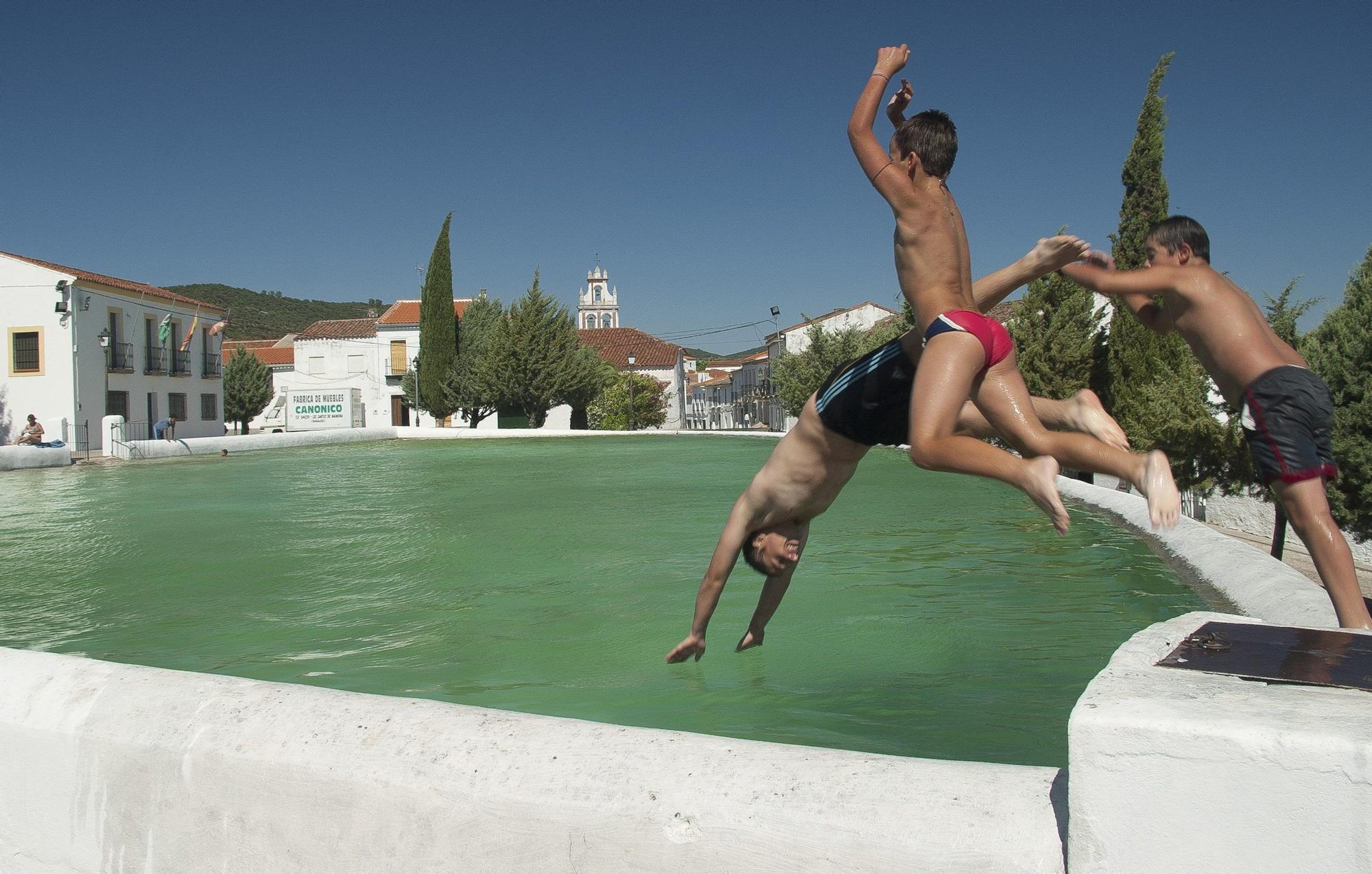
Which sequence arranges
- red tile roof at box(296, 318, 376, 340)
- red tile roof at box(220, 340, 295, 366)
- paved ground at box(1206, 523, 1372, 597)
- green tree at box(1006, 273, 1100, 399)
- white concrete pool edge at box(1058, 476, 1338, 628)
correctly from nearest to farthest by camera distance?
1. white concrete pool edge at box(1058, 476, 1338, 628)
2. paved ground at box(1206, 523, 1372, 597)
3. green tree at box(1006, 273, 1100, 399)
4. red tile roof at box(296, 318, 376, 340)
5. red tile roof at box(220, 340, 295, 366)

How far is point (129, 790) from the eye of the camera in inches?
72.1

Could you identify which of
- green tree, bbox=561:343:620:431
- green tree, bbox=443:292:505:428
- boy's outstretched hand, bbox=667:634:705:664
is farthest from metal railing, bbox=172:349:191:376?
boy's outstretched hand, bbox=667:634:705:664

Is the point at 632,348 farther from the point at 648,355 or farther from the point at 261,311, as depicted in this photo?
the point at 261,311

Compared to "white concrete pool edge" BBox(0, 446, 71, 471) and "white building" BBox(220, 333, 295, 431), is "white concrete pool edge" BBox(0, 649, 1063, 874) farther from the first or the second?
"white building" BBox(220, 333, 295, 431)

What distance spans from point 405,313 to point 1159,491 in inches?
2321

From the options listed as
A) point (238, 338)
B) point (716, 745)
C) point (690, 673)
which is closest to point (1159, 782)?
point (716, 745)

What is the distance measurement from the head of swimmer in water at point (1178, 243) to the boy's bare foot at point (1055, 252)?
22 centimetres

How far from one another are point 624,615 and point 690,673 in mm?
1179

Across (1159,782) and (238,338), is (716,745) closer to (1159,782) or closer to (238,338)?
(1159,782)

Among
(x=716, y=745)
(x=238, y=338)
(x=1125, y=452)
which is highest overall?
(x=238, y=338)

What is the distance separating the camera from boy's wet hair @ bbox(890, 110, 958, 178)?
317cm

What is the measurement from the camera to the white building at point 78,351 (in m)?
32.0

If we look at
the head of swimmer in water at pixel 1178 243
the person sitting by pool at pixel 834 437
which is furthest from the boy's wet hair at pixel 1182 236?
the person sitting by pool at pixel 834 437

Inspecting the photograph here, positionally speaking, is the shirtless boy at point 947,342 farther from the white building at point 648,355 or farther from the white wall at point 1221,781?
the white building at point 648,355
